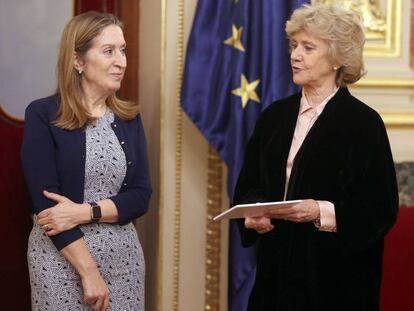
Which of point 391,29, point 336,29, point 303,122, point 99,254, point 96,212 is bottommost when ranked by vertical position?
point 99,254

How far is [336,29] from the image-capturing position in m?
2.66

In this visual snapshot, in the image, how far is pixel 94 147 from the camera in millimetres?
2916

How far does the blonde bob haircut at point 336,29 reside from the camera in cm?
266

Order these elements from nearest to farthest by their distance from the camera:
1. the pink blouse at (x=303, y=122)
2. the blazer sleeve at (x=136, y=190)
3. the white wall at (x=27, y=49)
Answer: the pink blouse at (x=303, y=122) < the blazer sleeve at (x=136, y=190) < the white wall at (x=27, y=49)

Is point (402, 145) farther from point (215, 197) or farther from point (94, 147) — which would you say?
point (94, 147)

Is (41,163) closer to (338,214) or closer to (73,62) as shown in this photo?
(73,62)

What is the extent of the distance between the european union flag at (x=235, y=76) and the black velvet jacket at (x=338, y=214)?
89cm

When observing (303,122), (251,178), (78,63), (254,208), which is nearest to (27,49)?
(78,63)

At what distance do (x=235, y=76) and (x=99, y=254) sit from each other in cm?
111

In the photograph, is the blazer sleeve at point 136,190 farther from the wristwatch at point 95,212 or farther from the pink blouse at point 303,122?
the pink blouse at point 303,122

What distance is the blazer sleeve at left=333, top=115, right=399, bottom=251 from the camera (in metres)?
2.59

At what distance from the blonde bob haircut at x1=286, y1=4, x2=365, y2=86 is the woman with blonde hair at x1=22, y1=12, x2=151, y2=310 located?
0.73m

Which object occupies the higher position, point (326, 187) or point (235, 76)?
point (235, 76)

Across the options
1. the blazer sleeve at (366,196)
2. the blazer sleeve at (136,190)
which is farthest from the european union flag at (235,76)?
the blazer sleeve at (366,196)
